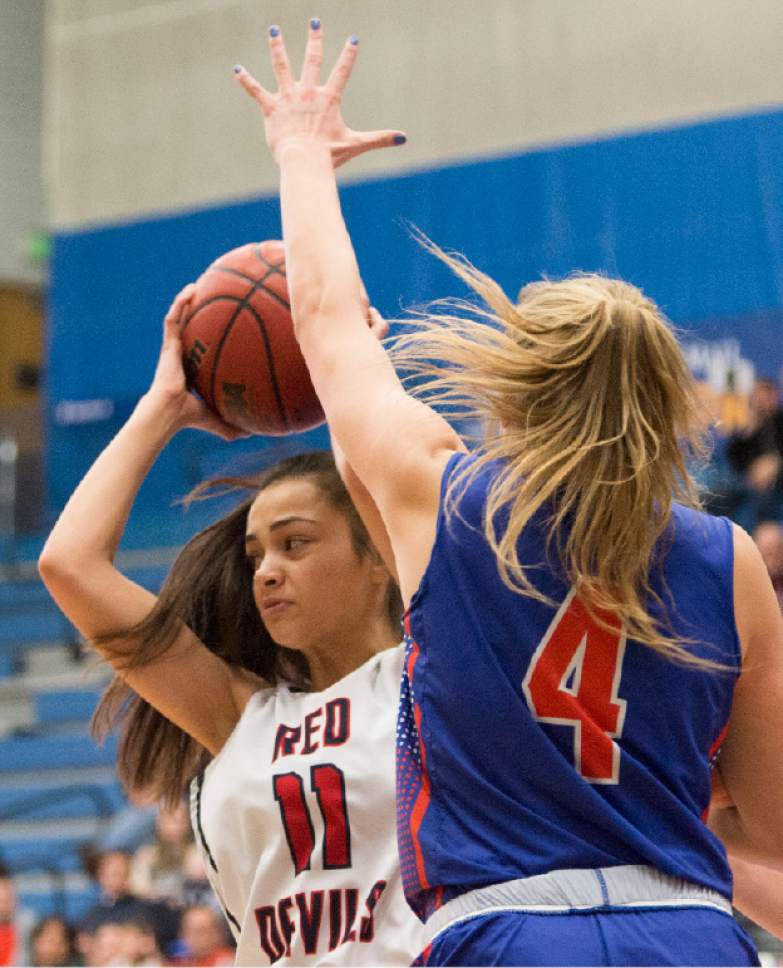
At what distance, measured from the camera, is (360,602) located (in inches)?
102

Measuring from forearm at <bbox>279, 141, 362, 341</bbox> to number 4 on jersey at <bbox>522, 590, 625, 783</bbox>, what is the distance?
49cm

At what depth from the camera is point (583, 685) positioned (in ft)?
5.28

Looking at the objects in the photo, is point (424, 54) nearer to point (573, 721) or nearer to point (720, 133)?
point (720, 133)

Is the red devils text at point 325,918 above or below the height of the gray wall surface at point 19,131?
below

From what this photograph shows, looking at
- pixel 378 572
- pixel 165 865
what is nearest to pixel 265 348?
pixel 378 572

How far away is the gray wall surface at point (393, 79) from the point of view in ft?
32.7

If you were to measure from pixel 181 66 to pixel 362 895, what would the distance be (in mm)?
10475

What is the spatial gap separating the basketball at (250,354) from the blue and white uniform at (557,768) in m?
1.05

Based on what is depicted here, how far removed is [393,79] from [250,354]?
882cm

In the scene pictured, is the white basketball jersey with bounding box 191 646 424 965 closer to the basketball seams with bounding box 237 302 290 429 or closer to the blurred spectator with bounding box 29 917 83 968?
the basketball seams with bounding box 237 302 290 429

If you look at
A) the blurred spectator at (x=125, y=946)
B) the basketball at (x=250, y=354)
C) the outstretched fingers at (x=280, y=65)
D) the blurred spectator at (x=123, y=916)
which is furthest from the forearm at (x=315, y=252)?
the blurred spectator at (x=123, y=916)

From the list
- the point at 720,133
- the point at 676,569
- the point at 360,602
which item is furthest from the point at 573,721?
the point at 720,133

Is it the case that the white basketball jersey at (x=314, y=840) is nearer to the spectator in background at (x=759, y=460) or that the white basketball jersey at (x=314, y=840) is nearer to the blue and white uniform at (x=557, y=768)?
the blue and white uniform at (x=557, y=768)

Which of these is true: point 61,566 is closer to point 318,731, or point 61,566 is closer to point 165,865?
point 318,731
